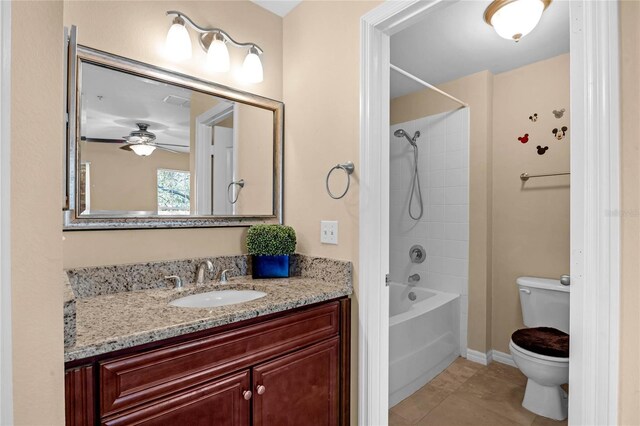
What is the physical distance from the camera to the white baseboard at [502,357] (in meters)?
2.63

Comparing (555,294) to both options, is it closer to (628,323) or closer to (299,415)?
(628,323)

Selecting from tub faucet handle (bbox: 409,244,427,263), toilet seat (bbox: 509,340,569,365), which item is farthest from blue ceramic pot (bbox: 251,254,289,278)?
tub faucet handle (bbox: 409,244,427,263)

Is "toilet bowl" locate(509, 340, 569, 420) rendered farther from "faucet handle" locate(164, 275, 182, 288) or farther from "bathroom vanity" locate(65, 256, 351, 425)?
"faucet handle" locate(164, 275, 182, 288)

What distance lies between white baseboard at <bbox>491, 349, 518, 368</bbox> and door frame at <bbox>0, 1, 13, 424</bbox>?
3017 millimetres

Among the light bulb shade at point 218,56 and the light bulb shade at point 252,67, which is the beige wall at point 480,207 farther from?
the light bulb shade at point 218,56

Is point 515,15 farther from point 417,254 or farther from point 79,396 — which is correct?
point 79,396

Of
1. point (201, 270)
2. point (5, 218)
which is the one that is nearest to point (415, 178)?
point (201, 270)

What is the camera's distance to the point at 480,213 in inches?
107

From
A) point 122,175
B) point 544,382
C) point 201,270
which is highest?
point 122,175

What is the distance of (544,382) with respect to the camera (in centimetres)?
193

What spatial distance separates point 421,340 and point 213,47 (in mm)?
2234

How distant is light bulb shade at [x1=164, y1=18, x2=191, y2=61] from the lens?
1.49 metres

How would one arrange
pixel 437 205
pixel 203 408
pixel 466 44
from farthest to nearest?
pixel 437 205 < pixel 466 44 < pixel 203 408

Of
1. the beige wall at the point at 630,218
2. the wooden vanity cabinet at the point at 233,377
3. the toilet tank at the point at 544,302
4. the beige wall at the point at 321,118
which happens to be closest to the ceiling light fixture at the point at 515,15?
the beige wall at the point at 321,118
